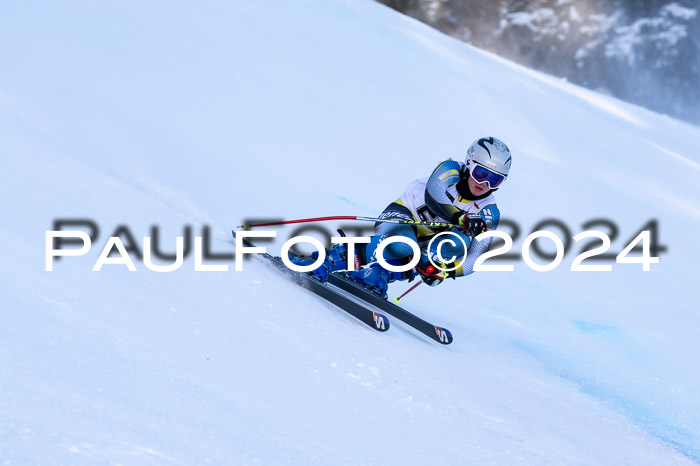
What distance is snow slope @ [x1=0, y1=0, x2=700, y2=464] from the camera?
2273 mm

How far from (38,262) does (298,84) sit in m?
9.51

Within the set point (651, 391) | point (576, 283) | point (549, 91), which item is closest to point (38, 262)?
point (651, 391)

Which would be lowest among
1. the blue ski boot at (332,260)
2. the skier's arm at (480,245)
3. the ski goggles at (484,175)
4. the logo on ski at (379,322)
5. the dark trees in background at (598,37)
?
the logo on ski at (379,322)

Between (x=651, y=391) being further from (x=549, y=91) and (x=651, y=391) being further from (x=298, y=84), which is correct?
(x=549, y=91)

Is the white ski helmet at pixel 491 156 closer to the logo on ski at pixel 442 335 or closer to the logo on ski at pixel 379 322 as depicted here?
the logo on ski at pixel 442 335

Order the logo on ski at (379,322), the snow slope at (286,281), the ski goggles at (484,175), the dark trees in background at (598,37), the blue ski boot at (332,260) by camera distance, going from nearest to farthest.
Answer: the snow slope at (286,281), the logo on ski at (379,322), the ski goggles at (484,175), the blue ski boot at (332,260), the dark trees in background at (598,37)

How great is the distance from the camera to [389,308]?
4.96m

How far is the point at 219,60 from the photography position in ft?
39.3

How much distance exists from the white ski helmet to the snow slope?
1.07 metres

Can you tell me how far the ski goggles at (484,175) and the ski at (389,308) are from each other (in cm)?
90

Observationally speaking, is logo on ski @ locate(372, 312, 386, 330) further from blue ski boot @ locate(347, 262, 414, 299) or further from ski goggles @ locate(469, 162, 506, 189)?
ski goggles @ locate(469, 162, 506, 189)

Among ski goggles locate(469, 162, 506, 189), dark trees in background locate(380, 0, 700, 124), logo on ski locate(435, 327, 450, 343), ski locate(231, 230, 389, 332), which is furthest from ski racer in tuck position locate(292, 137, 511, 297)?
dark trees in background locate(380, 0, 700, 124)

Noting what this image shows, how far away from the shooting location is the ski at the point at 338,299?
4293mm

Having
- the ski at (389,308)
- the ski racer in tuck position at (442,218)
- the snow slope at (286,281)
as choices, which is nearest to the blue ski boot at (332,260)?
the ski racer in tuck position at (442,218)
